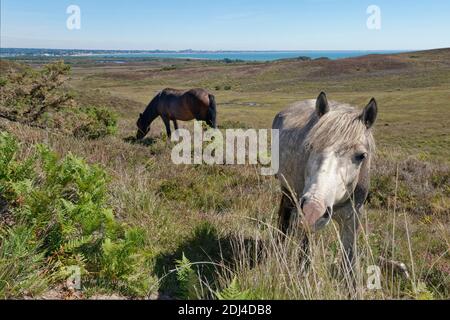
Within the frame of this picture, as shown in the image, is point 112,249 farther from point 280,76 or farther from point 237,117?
point 280,76

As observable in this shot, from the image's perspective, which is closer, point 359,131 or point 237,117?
point 359,131

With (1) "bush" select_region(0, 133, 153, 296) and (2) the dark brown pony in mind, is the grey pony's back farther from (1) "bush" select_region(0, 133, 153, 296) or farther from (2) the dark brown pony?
(2) the dark brown pony

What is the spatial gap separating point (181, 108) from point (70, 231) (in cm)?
1109

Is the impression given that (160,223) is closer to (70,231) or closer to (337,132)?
(70,231)

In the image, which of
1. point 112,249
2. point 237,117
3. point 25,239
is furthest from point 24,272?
point 237,117

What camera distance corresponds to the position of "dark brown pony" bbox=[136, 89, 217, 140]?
45.1 feet

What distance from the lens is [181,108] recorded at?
1427 cm

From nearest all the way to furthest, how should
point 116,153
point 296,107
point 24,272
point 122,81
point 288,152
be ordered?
point 24,272 < point 288,152 < point 296,107 < point 116,153 < point 122,81

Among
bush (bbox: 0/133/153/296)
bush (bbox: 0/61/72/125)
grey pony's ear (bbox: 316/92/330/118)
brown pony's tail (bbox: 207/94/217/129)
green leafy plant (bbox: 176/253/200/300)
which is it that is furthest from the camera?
brown pony's tail (bbox: 207/94/217/129)

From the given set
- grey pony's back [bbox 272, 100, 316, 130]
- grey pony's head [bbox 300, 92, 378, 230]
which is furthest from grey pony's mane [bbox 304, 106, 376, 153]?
grey pony's back [bbox 272, 100, 316, 130]

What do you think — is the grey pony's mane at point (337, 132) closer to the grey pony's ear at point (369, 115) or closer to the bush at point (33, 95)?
the grey pony's ear at point (369, 115)

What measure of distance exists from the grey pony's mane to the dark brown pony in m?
10.3
